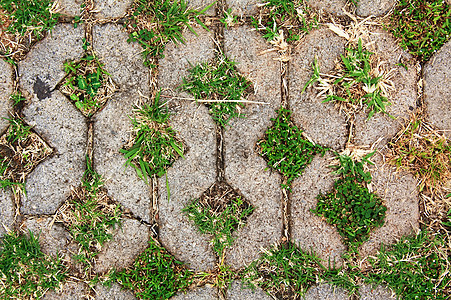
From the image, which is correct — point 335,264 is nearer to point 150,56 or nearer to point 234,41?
point 234,41

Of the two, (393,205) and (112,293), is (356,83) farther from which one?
(112,293)

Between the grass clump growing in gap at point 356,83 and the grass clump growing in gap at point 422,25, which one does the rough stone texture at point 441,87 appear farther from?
the grass clump growing in gap at point 356,83

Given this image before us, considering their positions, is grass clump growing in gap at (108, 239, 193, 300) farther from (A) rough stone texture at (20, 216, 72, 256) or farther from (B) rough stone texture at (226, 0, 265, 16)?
(B) rough stone texture at (226, 0, 265, 16)

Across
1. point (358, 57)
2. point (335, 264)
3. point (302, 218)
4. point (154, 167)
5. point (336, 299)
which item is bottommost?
point (336, 299)

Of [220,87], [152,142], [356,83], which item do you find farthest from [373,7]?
[152,142]

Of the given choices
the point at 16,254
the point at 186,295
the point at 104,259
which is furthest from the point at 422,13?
the point at 16,254

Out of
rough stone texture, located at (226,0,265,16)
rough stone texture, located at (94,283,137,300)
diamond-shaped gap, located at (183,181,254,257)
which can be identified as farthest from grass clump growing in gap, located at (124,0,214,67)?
rough stone texture, located at (94,283,137,300)
